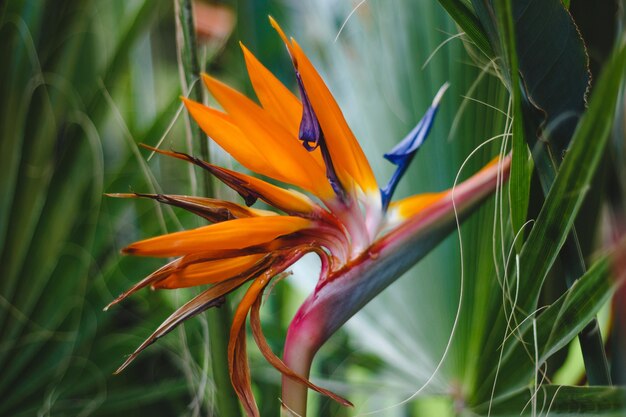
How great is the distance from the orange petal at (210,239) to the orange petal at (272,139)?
29 mm

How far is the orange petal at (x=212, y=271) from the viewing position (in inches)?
10.8

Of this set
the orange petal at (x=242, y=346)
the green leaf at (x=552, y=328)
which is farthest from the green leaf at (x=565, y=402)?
the orange petal at (x=242, y=346)

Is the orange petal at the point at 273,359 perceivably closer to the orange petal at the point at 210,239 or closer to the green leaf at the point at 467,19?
the orange petal at the point at 210,239

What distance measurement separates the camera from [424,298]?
1.38 feet

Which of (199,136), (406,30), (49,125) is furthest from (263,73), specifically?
(49,125)

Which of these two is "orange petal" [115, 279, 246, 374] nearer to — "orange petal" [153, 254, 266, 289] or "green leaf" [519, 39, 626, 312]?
"orange petal" [153, 254, 266, 289]

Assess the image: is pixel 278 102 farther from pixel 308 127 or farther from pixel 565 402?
pixel 565 402

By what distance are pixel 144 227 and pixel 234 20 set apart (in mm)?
184

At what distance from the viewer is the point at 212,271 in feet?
0.91

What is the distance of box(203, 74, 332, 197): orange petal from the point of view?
11.2 inches

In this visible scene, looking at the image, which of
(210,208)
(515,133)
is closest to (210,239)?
(210,208)

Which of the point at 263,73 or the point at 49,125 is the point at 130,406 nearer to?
the point at 49,125

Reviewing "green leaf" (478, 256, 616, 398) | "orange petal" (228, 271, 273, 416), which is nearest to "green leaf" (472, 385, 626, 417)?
"green leaf" (478, 256, 616, 398)

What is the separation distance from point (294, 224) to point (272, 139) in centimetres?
4
